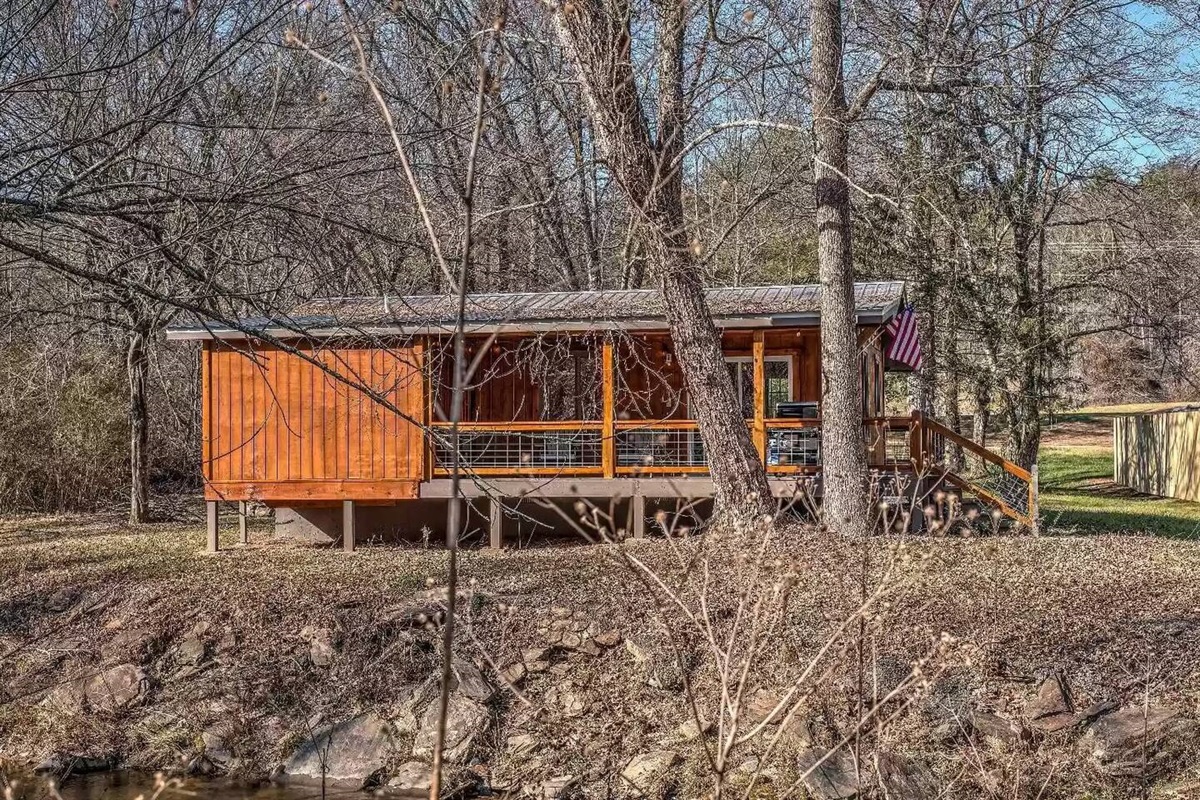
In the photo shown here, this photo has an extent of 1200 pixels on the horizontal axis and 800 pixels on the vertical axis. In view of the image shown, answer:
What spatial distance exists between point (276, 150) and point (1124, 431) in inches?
864

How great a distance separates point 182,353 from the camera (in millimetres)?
20047

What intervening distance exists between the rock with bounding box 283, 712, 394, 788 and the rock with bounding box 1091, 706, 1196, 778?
4.99 meters

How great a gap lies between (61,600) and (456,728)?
4.58 m

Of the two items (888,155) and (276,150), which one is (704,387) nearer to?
(276,150)

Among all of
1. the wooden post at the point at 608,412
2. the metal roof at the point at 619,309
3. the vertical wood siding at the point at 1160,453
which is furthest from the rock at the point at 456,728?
the vertical wood siding at the point at 1160,453

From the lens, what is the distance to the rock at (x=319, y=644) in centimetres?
1002

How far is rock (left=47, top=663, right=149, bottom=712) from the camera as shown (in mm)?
9961

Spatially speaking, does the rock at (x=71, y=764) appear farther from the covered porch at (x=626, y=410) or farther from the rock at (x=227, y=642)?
the covered porch at (x=626, y=410)

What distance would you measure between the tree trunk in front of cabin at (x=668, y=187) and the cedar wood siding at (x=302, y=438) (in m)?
3.80

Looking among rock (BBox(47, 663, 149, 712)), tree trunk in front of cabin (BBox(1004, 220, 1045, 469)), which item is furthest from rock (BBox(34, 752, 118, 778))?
tree trunk in front of cabin (BBox(1004, 220, 1045, 469))

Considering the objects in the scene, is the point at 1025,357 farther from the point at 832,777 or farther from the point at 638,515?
the point at 832,777

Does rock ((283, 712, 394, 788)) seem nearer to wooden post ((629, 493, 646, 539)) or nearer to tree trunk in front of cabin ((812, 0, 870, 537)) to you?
wooden post ((629, 493, 646, 539))

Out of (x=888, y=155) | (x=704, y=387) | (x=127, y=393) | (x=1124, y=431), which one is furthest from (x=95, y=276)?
(x=1124, y=431)

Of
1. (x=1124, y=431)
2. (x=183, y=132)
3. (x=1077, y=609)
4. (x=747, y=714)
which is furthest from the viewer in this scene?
(x=1124, y=431)
